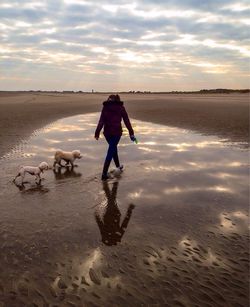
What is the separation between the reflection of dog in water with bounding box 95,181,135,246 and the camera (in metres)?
6.13

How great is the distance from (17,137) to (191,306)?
14.9 m

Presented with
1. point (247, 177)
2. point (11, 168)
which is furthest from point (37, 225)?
point (247, 177)

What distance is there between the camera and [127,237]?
6.13 metres

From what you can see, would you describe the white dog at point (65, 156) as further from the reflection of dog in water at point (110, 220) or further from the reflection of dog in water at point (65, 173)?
the reflection of dog in water at point (110, 220)

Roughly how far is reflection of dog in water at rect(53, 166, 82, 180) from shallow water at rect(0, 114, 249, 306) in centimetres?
3

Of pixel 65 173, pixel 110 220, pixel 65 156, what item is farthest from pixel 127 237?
pixel 65 156

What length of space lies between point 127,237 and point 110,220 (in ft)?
2.82

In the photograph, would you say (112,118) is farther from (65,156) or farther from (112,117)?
(65,156)

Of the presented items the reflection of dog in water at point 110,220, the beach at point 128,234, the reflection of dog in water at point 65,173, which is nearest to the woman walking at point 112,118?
the beach at point 128,234

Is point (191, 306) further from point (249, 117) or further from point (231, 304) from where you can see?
point (249, 117)

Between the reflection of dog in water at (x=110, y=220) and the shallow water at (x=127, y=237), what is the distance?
2cm

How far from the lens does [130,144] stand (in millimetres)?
15992

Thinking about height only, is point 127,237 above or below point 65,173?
below

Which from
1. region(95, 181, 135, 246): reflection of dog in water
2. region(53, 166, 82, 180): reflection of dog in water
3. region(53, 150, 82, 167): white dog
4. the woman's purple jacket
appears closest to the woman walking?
the woman's purple jacket
